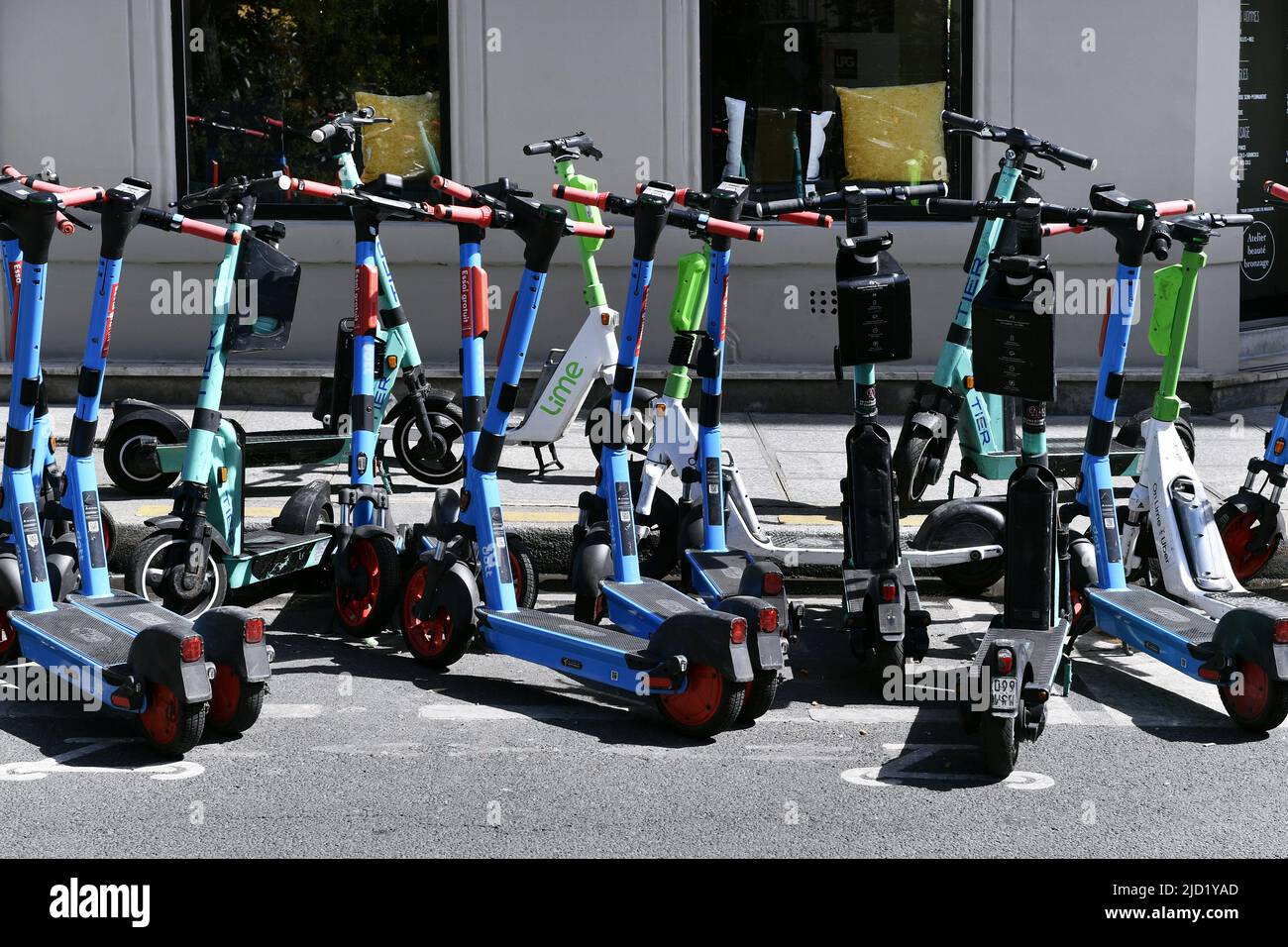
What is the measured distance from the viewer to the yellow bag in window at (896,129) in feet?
38.1

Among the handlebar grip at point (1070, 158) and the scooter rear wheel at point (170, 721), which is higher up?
the handlebar grip at point (1070, 158)

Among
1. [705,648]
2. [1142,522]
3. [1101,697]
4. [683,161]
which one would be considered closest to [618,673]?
[705,648]

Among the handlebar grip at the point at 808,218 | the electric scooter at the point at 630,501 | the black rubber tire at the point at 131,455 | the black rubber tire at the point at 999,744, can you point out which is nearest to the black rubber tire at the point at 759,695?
the electric scooter at the point at 630,501

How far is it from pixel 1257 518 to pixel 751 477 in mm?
2868

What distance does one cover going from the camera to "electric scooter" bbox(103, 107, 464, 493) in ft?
28.0

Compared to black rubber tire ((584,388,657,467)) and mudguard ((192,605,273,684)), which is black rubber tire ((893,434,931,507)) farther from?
mudguard ((192,605,273,684))

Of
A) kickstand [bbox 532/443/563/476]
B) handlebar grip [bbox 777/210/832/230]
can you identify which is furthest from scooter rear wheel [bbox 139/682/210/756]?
kickstand [bbox 532/443/563/476]

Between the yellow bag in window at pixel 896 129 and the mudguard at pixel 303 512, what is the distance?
17.8 ft

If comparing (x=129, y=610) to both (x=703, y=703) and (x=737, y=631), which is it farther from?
(x=737, y=631)

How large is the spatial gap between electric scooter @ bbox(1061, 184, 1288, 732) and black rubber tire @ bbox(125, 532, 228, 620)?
3.29 meters

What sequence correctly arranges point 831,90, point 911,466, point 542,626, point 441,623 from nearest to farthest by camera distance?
point 542,626 < point 441,623 < point 911,466 < point 831,90

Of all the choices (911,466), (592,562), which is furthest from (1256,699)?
(911,466)

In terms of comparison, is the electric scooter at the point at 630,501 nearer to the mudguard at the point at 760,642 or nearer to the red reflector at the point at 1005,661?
the mudguard at the point at 760,642

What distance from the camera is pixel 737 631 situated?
18.1 feet
